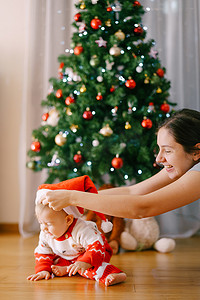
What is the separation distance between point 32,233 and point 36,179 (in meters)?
0.45

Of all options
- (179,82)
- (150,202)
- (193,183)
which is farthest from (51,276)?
(179,82)

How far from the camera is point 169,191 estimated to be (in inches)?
62.1

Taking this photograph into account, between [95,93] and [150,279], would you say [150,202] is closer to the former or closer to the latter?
[150,279]

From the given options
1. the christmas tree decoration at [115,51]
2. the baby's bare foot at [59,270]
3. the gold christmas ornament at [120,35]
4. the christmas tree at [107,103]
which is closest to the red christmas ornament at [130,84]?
the christmas tree at [107,103]

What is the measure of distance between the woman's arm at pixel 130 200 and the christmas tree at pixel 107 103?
0.99 metres

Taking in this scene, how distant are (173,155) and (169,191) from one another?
0.83ft

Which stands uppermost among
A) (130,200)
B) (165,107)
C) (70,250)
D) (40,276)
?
(165,107)

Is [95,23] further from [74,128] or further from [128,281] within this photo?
[128,281]

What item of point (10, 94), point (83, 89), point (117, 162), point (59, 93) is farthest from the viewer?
point (10, 94)

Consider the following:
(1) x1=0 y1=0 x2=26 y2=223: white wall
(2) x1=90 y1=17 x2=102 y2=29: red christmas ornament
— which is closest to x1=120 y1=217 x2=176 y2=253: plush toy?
(1) x1=0 y1=0 x2=26 y2=223: white wall

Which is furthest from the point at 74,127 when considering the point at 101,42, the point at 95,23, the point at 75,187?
the point at 75,187

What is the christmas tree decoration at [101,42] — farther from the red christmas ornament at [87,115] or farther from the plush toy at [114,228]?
the plush toy at [114,228]

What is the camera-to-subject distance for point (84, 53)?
2721mm

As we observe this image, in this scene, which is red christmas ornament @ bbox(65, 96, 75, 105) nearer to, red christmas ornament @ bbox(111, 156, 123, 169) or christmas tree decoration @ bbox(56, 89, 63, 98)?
christmas tree decoration @ bbox(56, 89, 63, 98)
